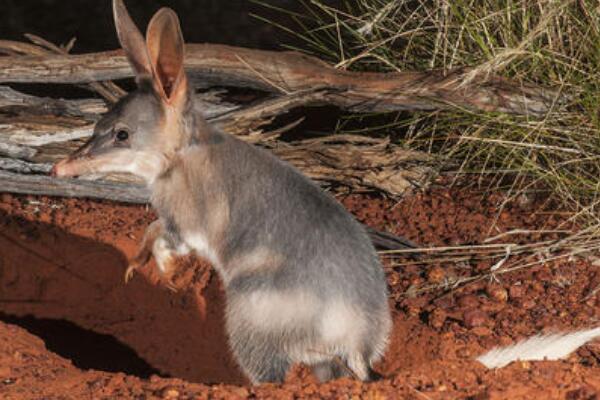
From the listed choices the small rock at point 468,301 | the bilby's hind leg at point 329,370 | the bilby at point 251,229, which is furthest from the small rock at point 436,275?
the bilby's hind leg at point 329,370

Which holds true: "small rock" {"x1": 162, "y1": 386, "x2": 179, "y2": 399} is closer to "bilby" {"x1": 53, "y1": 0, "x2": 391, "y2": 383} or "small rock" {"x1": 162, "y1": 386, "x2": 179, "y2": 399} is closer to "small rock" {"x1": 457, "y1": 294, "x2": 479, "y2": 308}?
"bilby" {"x1": 53, "y1": 0, "x2": 391, "y2": 383}

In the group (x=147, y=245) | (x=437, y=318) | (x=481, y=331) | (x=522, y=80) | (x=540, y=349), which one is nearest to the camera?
(x=540, y=349)

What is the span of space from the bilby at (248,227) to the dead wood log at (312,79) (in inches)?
50.9

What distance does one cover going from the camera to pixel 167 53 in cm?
473

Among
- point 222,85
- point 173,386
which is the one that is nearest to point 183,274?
point 222,85

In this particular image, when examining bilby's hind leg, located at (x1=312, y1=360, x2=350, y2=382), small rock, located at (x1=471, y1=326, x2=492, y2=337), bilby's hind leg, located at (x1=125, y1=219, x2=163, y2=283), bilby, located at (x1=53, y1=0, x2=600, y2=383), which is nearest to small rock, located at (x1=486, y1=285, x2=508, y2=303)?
small rock, located at (x1=471, y1=326, x2=492, y2=337)

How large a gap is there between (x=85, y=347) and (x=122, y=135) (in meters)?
2.13

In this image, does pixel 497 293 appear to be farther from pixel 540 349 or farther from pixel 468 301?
pixel 540 349

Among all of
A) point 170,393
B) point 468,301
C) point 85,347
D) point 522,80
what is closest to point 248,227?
point 170,393

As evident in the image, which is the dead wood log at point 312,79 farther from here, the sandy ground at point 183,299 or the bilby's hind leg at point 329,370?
the bilby's hind leg at point 329,370

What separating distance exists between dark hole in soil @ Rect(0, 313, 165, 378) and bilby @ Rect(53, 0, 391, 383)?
1.69 meters

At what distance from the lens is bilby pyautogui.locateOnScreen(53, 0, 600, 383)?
4707mm

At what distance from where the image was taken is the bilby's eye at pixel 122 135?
4.95 meters

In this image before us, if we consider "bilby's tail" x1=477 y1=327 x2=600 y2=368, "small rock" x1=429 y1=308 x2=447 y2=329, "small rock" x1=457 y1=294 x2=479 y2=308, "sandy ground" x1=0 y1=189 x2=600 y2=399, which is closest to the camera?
"bilby's tail" x1=477 y1=327 x2=600 y2=368
